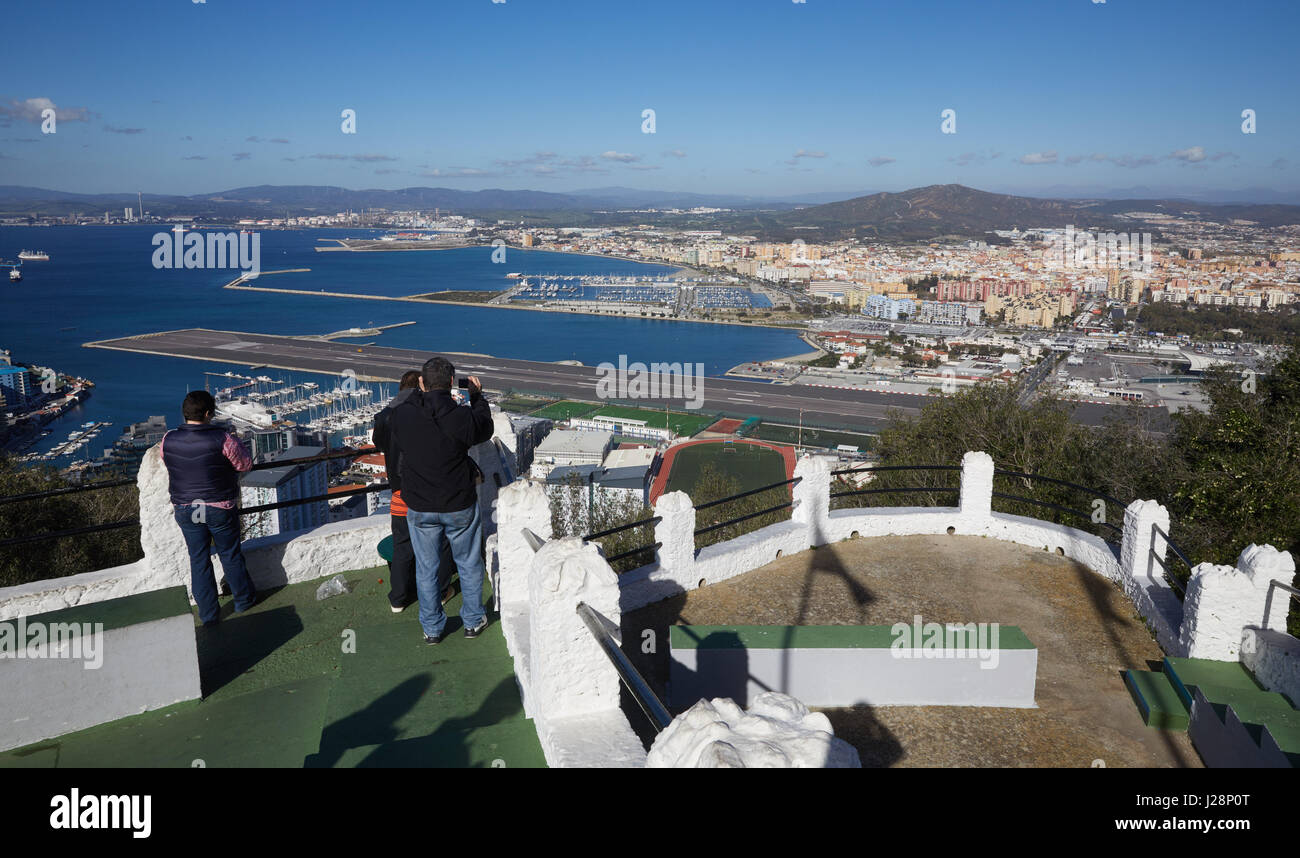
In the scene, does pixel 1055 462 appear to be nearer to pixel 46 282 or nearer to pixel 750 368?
pixel 750 368

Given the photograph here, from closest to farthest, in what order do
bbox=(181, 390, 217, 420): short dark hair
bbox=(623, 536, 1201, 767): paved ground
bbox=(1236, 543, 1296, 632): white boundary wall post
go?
bbox=(181, 390, 217, 420): short dark hair → bbox=(623, 536, 1201, 767): paved ground → bbox=(1236, 543, 1296, 632): white boundary wall post

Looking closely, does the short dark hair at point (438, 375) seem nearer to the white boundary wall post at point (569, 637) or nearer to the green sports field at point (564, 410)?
the white boundary wall post at point (569, 637)

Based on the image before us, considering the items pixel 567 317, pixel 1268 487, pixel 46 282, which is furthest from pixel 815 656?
pixel 46 282

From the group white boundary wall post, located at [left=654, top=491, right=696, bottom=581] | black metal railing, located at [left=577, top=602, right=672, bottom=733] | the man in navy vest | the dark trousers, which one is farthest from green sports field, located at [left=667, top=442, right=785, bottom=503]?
black metal railing, located at [left=577, top=602, right=672, bottom=733]

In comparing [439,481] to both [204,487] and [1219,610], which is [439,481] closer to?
[204,487]

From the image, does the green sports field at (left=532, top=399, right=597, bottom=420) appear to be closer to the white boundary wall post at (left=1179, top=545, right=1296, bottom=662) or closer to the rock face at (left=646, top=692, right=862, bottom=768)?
the white boundary wall post at (left=1179, top=545, right=1296, bottom=662)
